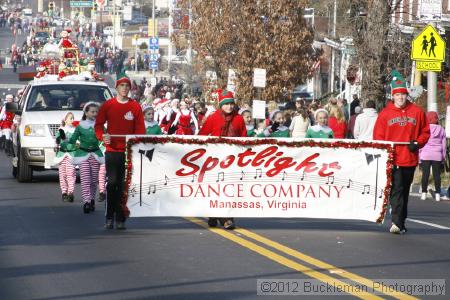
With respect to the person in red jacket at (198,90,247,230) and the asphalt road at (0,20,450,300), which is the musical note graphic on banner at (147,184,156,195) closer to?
the asphalt road at (0,20,450,300)

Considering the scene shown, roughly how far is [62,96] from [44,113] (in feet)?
2.02

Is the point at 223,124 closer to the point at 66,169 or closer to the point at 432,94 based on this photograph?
the point at 66,169

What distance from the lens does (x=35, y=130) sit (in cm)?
2552

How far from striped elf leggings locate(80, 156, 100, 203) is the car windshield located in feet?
22.5

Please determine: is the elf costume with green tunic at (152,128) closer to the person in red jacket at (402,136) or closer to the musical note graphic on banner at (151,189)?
the musical note graphic on banner at (151,189)

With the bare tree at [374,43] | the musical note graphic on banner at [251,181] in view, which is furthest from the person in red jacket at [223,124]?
the bare tree at [374,43]

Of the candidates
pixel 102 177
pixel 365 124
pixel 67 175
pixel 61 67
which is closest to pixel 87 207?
pixel 102 177

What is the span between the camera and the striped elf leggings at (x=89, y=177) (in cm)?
1873

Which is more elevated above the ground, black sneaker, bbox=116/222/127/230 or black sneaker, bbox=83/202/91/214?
black sneaker, bbox=116/222/127/230

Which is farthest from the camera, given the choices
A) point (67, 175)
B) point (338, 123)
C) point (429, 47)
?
point (429, 47)

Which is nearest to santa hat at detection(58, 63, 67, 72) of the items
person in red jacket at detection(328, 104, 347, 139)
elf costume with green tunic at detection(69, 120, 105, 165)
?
person in red jacket at detection(328, 104, 347, 139)

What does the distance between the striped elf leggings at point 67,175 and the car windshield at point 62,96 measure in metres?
5.19

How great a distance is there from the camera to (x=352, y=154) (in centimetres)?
1655

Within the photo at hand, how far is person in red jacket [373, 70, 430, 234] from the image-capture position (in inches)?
642
